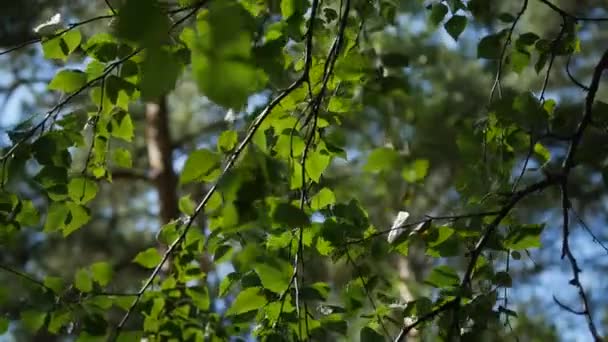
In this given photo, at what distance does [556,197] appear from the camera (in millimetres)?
4910

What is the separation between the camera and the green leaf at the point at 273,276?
3.29 feet

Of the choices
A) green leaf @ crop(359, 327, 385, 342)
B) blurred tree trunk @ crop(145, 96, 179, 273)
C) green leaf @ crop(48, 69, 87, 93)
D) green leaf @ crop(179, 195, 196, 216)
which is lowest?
green leaf @ crop(359, 327, 385, 342)

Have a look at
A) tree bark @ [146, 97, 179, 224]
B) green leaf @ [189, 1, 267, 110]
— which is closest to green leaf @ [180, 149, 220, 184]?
green leaf @ [189, 1, 267, 110]

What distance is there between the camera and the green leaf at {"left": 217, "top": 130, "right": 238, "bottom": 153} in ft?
3.57

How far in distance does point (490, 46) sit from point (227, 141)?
55 centimetres

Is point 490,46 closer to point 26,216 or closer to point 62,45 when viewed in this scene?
point 62,45

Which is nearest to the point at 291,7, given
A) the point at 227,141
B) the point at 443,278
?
the point at 227,141

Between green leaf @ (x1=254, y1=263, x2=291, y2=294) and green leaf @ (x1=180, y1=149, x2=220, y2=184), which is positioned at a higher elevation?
green leaf @ (x1=180, y1=149, x2=220, y2=184)

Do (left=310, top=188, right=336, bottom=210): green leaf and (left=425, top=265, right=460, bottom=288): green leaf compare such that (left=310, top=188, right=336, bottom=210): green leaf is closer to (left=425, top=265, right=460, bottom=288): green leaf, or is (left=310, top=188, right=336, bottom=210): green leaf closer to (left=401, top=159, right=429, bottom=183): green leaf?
(left=425, top=265, right=460, bottom=288): green leaf

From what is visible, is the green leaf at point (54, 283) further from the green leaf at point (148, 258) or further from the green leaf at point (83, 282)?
the green leaf at point (148, 258)

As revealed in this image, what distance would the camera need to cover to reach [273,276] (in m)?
1.03

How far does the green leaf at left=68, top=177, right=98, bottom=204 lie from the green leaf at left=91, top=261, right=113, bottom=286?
169mm

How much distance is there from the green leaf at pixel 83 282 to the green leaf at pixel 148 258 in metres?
0.11

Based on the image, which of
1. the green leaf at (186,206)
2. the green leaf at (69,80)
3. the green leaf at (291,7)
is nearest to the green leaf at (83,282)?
the green leaf at (186,206)
